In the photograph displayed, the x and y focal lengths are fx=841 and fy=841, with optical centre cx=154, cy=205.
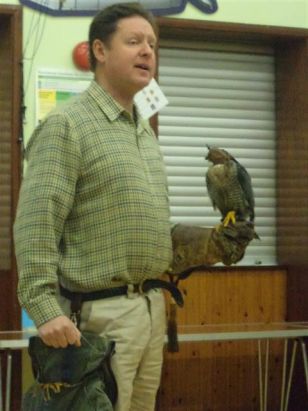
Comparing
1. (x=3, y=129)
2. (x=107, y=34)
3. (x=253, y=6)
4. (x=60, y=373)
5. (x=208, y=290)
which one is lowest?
(x=208, y=290)

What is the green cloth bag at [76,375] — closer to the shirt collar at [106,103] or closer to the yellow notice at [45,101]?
the shirt collar at [106,103]

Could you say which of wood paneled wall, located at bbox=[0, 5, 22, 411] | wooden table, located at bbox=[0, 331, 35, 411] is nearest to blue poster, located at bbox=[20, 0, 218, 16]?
wood paneled wall, located at bbox=[0, 5, 22, 411]

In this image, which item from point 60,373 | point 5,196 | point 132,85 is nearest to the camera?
point 60,373

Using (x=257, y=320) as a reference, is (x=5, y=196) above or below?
above

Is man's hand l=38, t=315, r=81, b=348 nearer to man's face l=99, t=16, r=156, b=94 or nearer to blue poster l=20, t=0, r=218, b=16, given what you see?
man's face l=99, t=16, r=156, b=94

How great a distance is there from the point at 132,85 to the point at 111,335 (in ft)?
2.11

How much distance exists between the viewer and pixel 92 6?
4203 millimetres

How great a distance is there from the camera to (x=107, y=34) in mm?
2189

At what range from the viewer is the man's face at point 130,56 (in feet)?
7.06

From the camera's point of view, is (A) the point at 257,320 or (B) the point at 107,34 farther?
(A) the point at 257,320

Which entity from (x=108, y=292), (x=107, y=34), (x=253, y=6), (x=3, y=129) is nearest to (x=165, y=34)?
(x=253, y=6)

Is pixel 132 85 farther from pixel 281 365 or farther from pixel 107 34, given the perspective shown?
pixel 281 365

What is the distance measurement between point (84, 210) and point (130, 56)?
0.41 metres

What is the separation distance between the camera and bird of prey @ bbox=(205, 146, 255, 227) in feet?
7.73
